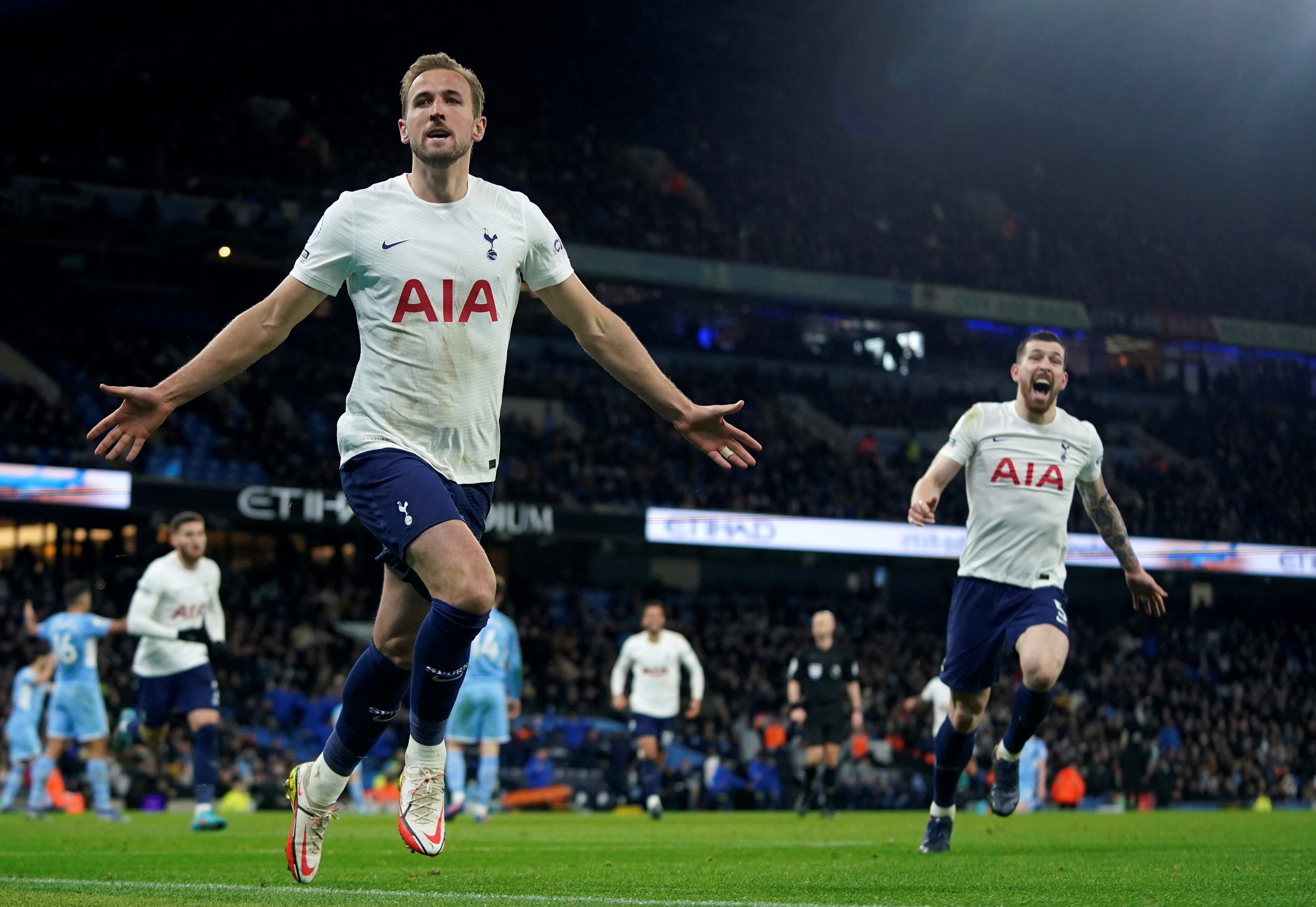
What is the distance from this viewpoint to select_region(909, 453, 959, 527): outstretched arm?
7.66 metres

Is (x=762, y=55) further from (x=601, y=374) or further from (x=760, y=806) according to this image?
(x=760, y=806)

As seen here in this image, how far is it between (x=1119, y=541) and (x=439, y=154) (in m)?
5.42

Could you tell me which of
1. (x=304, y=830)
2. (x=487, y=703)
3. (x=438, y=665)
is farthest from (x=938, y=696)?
(x=438, y=665)

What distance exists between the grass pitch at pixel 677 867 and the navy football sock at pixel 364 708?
53 cm

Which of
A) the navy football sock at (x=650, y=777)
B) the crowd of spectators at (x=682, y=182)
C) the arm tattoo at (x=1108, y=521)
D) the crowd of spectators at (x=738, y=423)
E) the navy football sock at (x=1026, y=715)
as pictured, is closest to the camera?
the navy football sock at (x=1026, y=715)

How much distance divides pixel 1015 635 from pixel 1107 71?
3422 cm

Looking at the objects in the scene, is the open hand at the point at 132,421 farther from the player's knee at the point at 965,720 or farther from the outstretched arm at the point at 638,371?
the player's knee at the point at 965,720

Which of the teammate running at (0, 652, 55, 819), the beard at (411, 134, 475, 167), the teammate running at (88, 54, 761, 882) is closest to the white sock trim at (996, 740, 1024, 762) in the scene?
the teammate running at (88, 54, 761, 882)

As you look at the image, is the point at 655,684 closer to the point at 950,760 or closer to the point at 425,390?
the point at 950,760

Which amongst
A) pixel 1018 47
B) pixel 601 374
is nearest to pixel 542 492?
pixel 601 374

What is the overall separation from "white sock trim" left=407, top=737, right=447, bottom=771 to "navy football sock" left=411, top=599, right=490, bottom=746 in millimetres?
13

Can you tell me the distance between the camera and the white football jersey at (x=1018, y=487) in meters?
8.67

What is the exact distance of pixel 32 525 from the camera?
96.1ft

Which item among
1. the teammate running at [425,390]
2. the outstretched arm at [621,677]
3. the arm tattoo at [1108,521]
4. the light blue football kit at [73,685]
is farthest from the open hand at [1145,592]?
the light blue football kit at [73,685]
